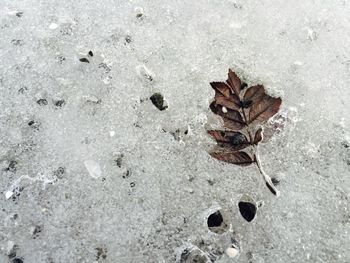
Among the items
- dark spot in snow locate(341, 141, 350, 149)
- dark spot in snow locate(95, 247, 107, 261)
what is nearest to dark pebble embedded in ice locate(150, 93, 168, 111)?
dark spot in snow locate(95, 247, 107, 261)

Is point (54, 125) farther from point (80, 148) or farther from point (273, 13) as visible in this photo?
point (273, 13)

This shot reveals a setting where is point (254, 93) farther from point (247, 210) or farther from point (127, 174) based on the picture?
point (127, 174)

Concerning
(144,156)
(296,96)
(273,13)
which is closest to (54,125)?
(144,156)

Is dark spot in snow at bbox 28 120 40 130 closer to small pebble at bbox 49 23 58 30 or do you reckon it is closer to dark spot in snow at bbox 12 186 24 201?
dark spot in snow at bbox 12 186 24 201

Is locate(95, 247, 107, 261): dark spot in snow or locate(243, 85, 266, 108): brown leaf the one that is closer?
locate(95, 247, 107, 261): dark spot in snow

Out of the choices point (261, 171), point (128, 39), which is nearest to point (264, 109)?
point (261, 171)

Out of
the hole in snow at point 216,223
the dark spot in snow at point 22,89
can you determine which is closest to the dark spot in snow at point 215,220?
the hole in snow at point 216,223
